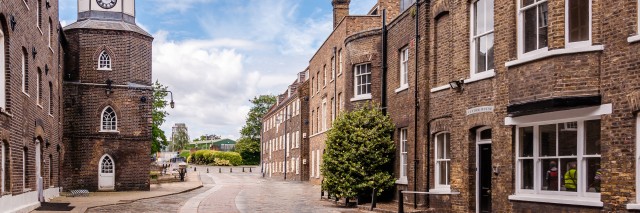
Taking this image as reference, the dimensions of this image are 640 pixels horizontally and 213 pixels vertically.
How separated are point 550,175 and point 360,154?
9.01 meters

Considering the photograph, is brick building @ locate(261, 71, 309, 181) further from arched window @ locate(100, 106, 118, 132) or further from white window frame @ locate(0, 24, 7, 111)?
white window frame @ locate(0, 24, 7, 111)

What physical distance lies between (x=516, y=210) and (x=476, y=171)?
2255 millimetres

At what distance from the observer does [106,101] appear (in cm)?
3378

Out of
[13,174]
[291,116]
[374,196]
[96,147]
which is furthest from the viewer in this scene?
[291,116]

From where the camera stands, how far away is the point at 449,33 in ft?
59.6

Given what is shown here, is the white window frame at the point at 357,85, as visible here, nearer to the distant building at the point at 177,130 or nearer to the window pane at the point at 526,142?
the window pane at the point at 526,142

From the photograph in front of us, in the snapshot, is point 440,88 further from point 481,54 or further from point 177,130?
point 177,130

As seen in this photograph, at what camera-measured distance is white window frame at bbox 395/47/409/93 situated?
21.8 meters

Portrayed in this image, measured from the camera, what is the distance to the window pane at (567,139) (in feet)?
42.4

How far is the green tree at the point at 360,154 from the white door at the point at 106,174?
48.5 ft

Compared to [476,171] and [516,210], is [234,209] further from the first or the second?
[516,210]

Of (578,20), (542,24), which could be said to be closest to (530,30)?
(542,24)

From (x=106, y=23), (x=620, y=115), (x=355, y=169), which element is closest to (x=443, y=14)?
(x=355, y=169)

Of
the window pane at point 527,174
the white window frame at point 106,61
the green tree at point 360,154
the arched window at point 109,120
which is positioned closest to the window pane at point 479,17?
the window pane at point 527,174
